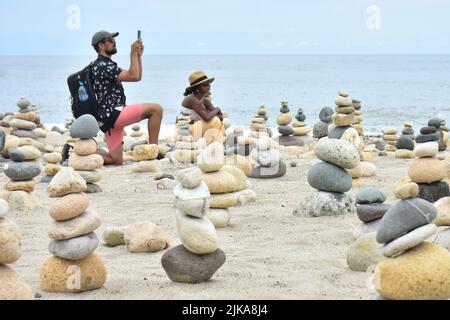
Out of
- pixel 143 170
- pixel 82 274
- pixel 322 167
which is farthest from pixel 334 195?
pixel 143 170

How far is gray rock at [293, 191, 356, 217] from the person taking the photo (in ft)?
22.6

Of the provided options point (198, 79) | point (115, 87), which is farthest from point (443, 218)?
point (115, 87)

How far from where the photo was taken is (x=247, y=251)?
5766 millimetres

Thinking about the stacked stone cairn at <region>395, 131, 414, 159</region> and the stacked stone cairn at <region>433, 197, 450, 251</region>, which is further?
the stacked stone cairn at <region>395, 131, 414, 159</region>

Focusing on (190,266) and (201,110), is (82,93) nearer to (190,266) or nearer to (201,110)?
(201,110)

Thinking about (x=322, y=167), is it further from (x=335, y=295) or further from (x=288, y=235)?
(x=335, y=295)

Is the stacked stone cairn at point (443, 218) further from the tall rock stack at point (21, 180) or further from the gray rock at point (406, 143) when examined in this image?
the gray rock at point (406, 143)

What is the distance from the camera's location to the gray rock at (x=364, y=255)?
5008 millimetres

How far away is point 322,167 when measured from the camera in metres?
6.95

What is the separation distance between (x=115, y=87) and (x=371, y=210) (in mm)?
5172

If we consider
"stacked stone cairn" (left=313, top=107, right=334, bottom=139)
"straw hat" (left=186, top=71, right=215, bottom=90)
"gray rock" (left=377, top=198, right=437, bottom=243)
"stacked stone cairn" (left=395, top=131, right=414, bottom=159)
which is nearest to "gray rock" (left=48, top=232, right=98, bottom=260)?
"gray rock" (left=377, top=198, right=437, bottom=243)

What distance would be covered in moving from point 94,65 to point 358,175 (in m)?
3.60

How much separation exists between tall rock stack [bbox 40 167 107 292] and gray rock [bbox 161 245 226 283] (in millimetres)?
390

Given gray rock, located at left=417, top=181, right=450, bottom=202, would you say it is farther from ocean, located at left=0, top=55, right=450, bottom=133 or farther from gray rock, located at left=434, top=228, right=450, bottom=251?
ocean, located at left=0, top=55, right=450, bottom=133
